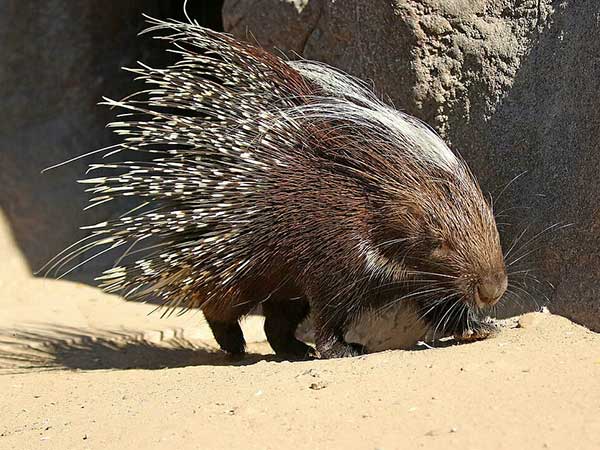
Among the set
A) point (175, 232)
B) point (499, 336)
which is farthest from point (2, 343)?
point (499, 336)

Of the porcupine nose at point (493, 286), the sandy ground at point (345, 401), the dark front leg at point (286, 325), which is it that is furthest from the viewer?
the dark front leg at point (286, 325)

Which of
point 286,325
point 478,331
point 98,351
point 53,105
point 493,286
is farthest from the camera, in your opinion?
point 53,105

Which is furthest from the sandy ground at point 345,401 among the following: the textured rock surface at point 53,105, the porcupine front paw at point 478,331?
the textured rock surface at point 53,105

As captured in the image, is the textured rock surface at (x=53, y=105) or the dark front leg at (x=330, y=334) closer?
the dark front leg at (x=330, y=334)

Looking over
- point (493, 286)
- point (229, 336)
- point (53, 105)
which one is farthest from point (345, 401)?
point (53, 105)

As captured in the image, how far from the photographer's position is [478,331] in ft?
11.9

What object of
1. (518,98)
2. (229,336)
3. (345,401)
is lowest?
(229,336)

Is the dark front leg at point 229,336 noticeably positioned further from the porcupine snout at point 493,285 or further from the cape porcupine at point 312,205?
the porcupine snout at point 493,285

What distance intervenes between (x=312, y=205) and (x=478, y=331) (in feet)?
2.60

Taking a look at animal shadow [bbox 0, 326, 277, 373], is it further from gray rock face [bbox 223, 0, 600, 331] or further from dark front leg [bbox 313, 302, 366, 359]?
gray rock face [bbox 223, 0, 600, 331]

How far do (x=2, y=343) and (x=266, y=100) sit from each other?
1.99 metres

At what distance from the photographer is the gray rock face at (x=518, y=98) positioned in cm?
354

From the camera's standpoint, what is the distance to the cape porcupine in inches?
143

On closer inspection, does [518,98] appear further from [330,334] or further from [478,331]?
[330,334]
